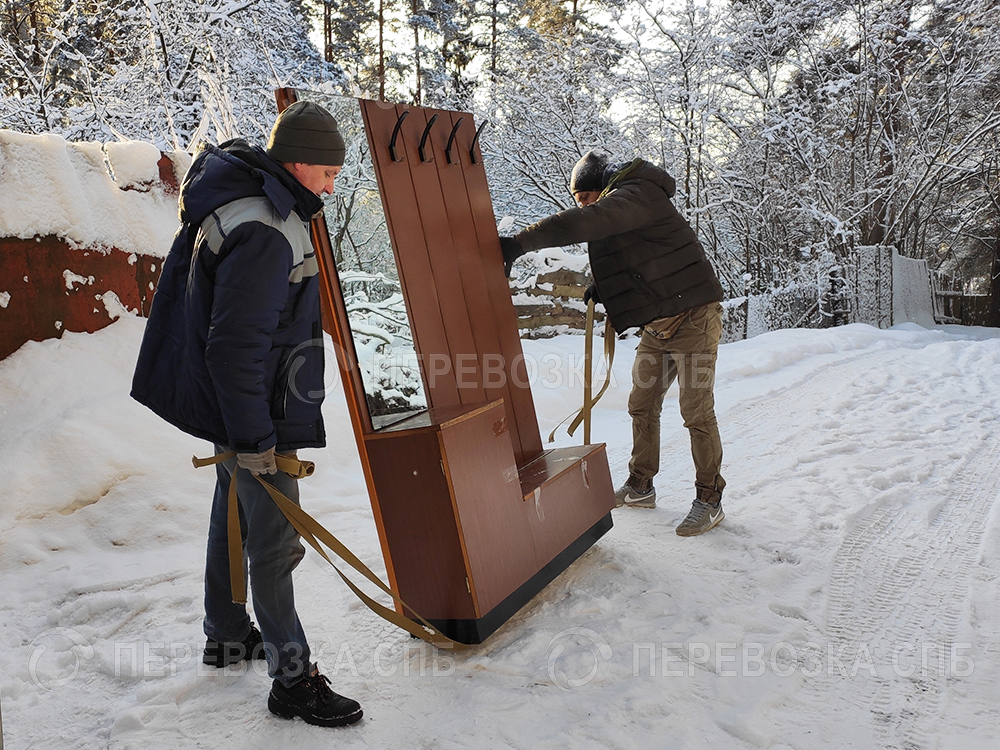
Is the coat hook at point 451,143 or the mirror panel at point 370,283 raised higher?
the coat hook at point 451,143

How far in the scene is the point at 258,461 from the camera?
1939 mm

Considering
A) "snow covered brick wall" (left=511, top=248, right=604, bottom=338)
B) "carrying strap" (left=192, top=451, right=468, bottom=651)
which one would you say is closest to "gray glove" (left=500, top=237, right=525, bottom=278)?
"carrying strap" (left=192, top=451, right=468, bottom=651)

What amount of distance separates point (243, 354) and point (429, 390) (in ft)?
2.74

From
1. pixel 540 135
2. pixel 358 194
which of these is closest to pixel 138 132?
pixel 540 135

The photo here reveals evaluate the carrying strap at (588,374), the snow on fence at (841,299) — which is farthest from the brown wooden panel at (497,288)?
the snow on fence at (841,299)

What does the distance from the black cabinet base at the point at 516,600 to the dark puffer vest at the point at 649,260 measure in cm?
103

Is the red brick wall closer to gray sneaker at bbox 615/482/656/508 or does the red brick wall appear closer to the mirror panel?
the mirror panel

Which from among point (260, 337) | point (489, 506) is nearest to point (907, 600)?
point (489, 506)

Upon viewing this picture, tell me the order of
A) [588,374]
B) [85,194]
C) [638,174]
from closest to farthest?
[638,174] < [588,374] < [85,194]

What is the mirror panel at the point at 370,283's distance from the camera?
237cm

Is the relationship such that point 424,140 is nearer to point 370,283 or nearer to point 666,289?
point 370,283

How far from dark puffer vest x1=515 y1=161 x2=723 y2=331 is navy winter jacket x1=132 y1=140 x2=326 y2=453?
1660 millimetres

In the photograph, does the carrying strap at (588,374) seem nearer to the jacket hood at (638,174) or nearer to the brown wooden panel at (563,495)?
the brown wooden panel at (563,495)

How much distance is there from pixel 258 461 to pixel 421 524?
23.8 inches
